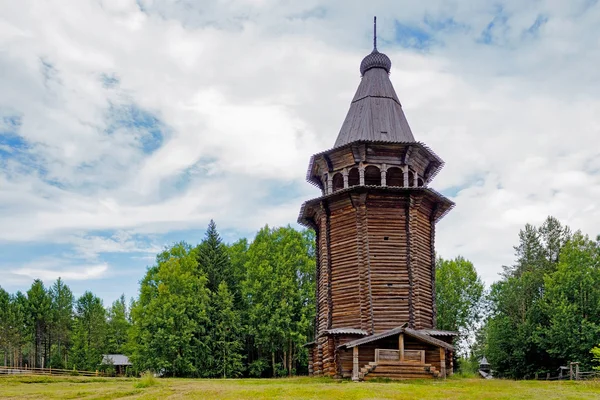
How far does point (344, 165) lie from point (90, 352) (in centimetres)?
5141

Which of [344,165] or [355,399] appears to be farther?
[344,165]

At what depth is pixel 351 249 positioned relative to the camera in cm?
3155

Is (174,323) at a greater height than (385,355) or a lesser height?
greater

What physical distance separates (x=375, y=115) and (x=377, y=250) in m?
7.99

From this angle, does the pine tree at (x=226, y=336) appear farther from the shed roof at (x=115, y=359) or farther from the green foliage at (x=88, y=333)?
the green foliage at (x=88, y=333)

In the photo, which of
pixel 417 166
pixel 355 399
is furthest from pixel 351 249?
pixel 355 399

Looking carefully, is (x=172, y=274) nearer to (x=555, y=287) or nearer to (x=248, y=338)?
(x=248, y=338)

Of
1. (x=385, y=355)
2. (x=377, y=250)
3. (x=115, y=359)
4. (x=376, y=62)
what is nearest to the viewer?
(x=385, y=355)

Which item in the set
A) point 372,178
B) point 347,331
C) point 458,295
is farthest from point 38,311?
point 347,331

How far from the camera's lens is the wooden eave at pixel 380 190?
31.1 meters

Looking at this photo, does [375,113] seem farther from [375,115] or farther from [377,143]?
[377,143]

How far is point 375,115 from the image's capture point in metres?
33.9

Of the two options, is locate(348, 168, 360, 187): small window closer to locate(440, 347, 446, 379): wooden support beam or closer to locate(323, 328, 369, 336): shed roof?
locate(323, 328, 369, 336): shed roof

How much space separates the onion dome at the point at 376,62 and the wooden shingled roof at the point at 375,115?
0.64 feet
